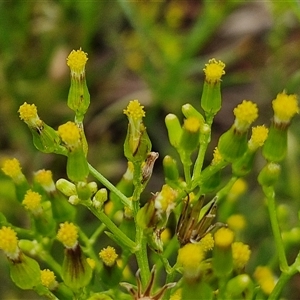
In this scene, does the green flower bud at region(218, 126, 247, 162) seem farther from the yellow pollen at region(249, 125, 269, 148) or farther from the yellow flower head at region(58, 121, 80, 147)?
the yellow flower head at region(58, 121, 80, 147)

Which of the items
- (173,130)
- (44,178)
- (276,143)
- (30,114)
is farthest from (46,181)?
(276,143)

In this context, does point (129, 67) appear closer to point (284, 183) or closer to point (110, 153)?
point (110, 153)

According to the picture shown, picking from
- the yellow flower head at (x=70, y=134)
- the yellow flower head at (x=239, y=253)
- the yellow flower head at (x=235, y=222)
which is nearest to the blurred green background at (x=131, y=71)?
the yellow flower head at (x=235, y=222)

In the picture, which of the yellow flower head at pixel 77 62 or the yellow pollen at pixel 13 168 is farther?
the yellow pollen at pixel 13 168

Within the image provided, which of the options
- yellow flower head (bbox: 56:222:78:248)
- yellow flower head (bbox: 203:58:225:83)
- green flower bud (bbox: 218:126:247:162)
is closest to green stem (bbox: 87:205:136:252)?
yellow flower head (bbox: 56:222:78:248)

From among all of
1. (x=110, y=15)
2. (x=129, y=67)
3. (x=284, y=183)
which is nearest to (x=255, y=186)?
(x=284, y=183)

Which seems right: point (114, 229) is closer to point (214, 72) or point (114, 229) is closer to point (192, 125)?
point (192, 125)

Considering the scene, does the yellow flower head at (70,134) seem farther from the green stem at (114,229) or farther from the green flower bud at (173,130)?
the green flower bud at (173,130)
